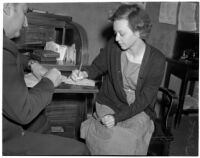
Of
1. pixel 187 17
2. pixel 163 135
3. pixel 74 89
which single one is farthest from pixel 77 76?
pixel 187 17

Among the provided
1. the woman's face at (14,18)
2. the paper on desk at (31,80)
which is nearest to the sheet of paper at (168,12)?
the paper on desk at (31,80)

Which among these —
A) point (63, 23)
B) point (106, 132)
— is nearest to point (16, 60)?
point (106, 132)

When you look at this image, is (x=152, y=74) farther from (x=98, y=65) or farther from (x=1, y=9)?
(x=1, y=9)

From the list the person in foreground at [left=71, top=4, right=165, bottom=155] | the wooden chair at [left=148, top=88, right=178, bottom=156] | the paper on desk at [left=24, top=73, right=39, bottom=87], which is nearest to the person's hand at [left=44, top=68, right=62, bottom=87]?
the paper on desk at [left=24, top=73, right=39, bottom=87]

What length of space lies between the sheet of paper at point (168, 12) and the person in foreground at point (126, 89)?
5.00ft

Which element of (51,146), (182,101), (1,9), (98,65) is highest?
(1,9)

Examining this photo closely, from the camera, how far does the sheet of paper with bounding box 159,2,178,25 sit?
3.15 meters

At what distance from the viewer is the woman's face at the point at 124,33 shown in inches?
63.6

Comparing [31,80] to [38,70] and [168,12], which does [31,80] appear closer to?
[38,70]

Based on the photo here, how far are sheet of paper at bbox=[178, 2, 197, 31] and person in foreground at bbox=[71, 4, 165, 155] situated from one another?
1696 millimetres

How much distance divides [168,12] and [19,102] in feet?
8.33

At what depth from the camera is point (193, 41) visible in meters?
3.04

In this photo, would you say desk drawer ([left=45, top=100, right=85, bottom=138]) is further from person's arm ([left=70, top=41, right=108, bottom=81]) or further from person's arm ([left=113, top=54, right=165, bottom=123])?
person's arm ([left=113, top=54, right=165, bottom=123])

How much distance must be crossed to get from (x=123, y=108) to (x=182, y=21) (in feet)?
6.34
